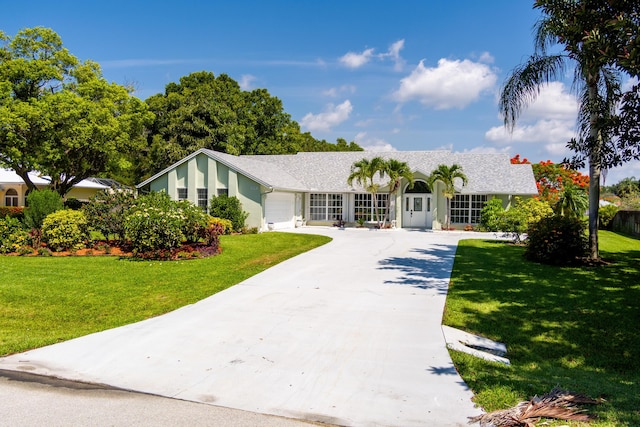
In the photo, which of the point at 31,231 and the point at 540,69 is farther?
the point at 31,231

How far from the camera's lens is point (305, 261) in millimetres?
14672

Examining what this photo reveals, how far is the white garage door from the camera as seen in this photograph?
83.4 ft

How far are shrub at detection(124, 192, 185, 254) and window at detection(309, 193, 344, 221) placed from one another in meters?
15.6

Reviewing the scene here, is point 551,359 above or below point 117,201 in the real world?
below

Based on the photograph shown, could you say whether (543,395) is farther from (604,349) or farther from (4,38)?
(4,38)

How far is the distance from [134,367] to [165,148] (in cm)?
3047

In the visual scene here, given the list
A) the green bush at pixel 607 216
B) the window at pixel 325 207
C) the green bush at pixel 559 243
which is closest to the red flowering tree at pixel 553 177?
the green bush at pixel 607 216

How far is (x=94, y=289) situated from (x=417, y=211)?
21196mm

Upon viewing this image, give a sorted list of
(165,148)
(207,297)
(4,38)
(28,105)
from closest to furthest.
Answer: (207,297) → (28,105) → (4,38) → (165,148)

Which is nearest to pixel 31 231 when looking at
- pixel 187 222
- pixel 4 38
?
pixel 187 222

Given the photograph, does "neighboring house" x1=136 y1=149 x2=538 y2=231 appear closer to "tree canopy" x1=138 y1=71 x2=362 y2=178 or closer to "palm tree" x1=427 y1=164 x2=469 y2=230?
"palm tree" x1=427 y1=164 x2=469 y2=230

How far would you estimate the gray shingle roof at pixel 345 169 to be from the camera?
26.5 metres

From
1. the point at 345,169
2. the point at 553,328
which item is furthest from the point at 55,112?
the point at 553,328

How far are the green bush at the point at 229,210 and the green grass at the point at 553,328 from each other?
12487mm
